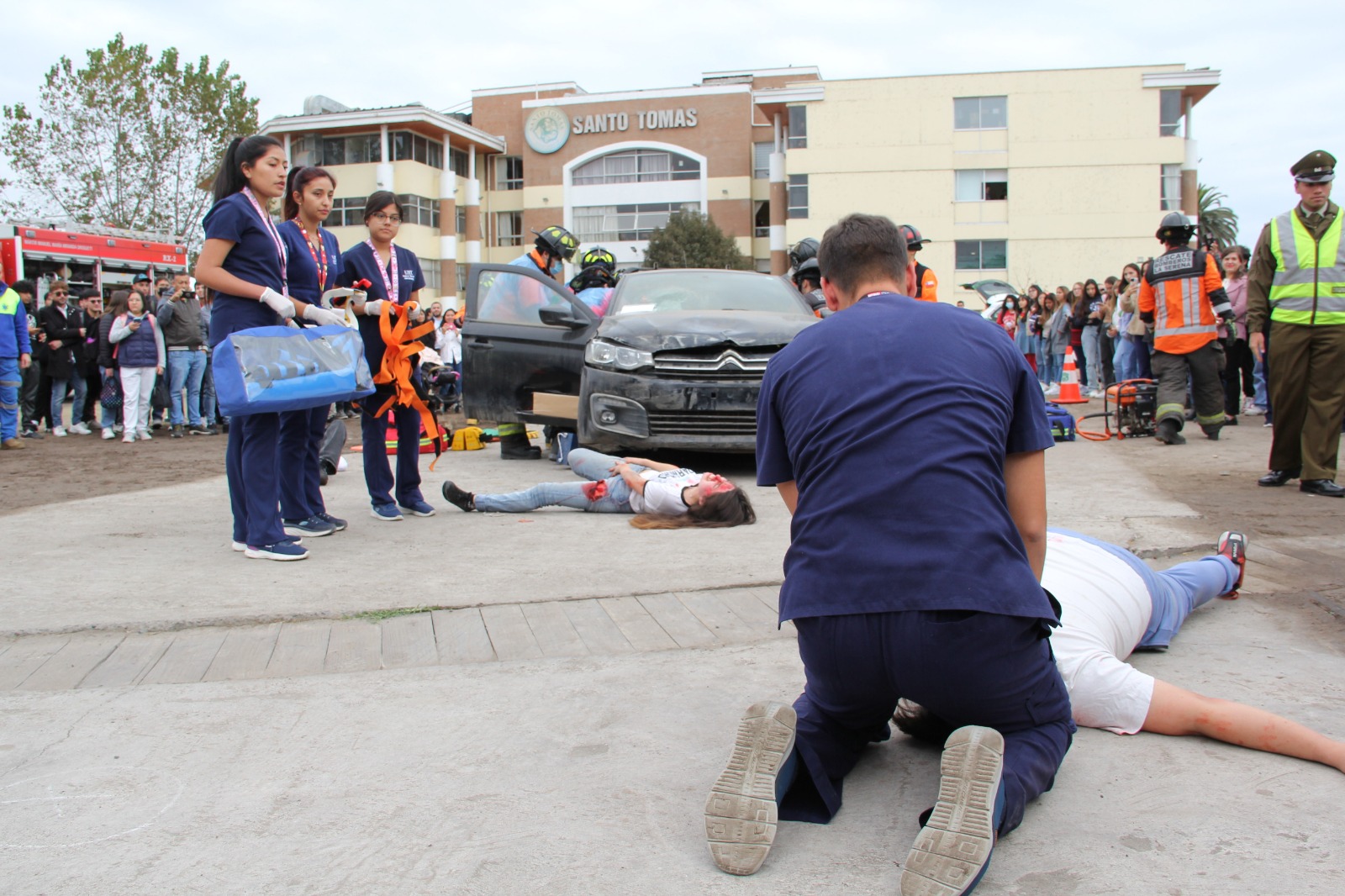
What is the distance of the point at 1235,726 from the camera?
2564 mm

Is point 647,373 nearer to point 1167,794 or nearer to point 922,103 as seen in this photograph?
point 1167,794

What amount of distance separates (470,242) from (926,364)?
54.9 m

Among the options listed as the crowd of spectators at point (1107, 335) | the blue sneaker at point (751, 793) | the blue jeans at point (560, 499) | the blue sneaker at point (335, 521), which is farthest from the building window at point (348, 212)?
the blue sneaker at point (751, 793)

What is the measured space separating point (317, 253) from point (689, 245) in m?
45.3

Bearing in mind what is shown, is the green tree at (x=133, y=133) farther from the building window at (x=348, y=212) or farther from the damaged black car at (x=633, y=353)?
the damaged black car at (x=633, y=353)

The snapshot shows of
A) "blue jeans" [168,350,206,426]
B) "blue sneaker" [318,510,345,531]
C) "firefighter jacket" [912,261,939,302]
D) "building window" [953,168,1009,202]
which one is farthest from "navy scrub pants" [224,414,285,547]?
"building window" [953,168,1009,202]

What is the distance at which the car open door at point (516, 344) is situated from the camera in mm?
8656

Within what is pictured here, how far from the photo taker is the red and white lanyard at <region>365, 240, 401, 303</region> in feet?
19.9

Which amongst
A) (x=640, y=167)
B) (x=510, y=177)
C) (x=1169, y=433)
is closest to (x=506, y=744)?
(x=1169, y=433)

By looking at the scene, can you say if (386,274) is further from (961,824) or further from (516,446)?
(961,824)

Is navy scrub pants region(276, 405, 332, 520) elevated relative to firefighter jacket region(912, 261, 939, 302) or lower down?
lower down

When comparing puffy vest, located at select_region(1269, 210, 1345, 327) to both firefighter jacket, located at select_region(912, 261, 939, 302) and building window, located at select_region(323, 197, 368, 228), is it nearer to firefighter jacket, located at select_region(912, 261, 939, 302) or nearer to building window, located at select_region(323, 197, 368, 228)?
firefighter jacket, located at select_region(912, 261, 939, 302)

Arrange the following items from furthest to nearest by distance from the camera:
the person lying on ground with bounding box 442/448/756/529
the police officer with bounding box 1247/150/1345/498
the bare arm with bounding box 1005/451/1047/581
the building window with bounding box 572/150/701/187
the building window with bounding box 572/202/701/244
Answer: the building window with bounding box 572/202/701/244
the building window with bounding box 572/150/701/187
the police officer with bounding box 1247/150/1345/498
the person lying on ground with bounding box 442/448/756/529
the bare arm with bounding box 1005/451/1047/581

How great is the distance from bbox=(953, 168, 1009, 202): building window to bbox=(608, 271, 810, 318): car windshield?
135 feet
